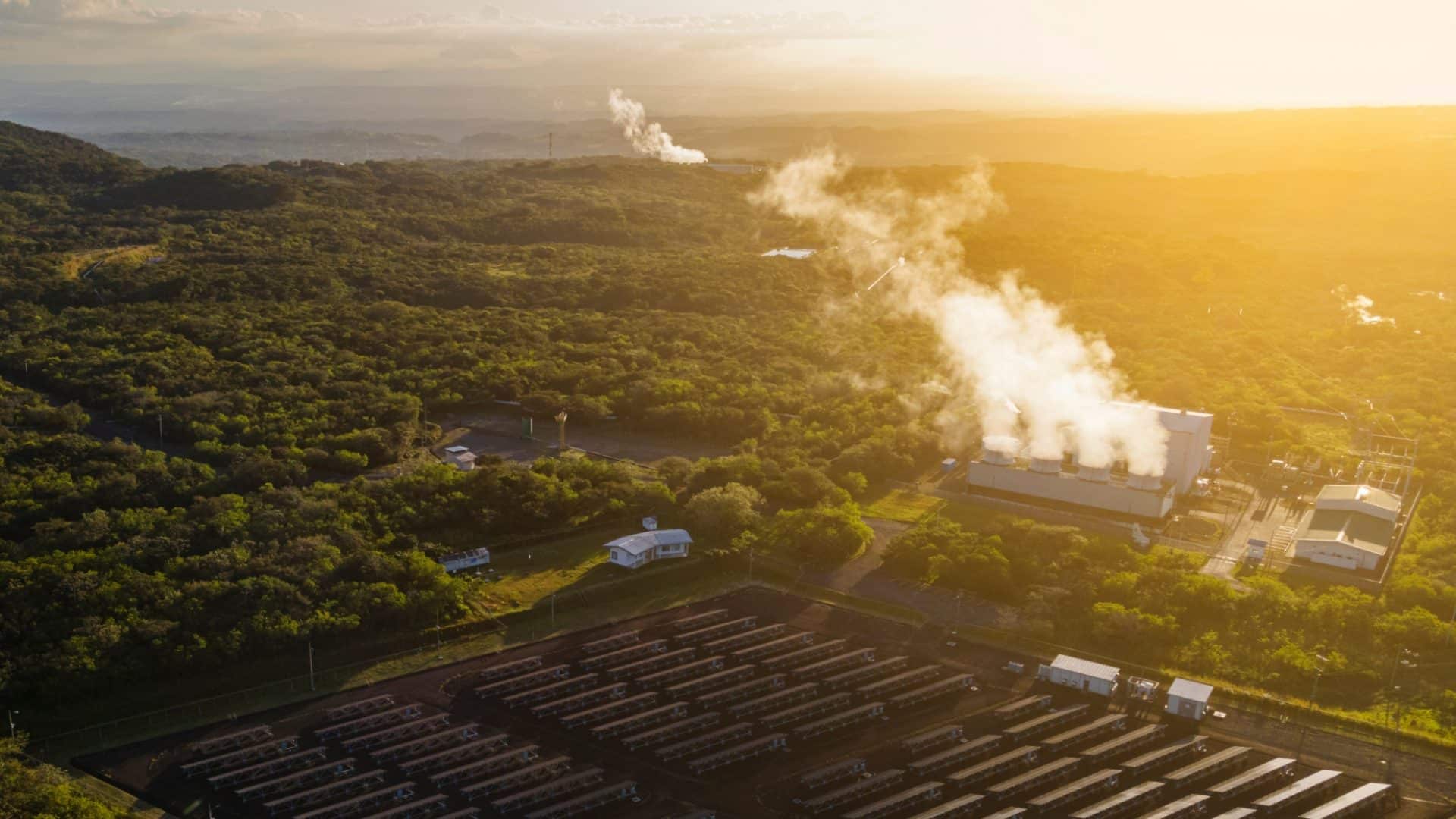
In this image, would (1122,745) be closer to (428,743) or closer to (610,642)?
(610,642)

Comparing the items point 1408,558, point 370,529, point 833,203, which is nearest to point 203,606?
point 370,529

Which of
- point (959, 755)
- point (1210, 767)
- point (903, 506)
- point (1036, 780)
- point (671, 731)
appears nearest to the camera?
point (1036, 780)

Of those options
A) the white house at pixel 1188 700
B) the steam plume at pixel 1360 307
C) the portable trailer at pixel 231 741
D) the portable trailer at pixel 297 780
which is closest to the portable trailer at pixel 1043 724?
the white house at pixel 1188 700

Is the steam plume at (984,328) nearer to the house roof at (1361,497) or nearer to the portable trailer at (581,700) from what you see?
the house roof at (1361,497)

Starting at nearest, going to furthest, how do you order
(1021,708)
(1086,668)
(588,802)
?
1. (588,802)
2. (1021,708)
3. (1086,668)

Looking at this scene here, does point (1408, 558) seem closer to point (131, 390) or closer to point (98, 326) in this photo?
point (131, 390)

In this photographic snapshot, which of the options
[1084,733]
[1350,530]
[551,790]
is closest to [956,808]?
[1084,733]
